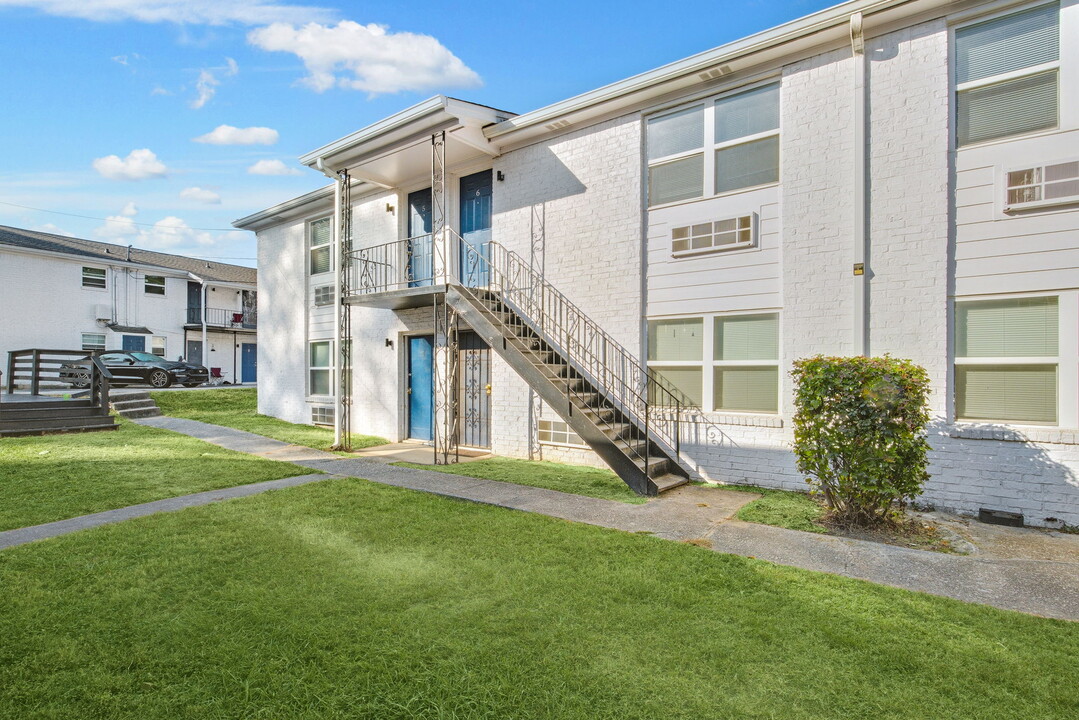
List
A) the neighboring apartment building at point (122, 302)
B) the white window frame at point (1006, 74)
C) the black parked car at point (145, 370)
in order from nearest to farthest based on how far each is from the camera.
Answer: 1. the white window frame at point (1006, 74)
2. the black parked car at point (145, 370)
3. the neighboring apartment building at point (122, 302)

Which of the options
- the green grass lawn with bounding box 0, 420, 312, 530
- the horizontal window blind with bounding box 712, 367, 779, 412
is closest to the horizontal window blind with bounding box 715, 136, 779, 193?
the horizontal window blind with bounding box 712, 367, 779, 412

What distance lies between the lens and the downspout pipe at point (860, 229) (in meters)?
6.36

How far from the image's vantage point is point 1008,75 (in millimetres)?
5828

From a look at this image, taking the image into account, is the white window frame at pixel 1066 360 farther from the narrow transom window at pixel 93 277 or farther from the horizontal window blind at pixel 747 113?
the narrow transom window at pixel 93 277

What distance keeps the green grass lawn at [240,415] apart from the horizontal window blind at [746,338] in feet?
22.7

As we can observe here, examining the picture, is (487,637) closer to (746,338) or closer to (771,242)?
(746,338)

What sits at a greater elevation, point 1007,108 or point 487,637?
point 1007,108

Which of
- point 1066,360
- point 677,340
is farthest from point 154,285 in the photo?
point 1066,360

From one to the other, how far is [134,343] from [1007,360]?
30595 millimetres

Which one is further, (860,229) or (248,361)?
(248,361)

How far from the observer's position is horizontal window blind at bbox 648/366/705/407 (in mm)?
7711

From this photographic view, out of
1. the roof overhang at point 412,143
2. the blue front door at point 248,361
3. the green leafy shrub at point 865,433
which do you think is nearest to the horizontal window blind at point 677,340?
the green leafy shrub at point 865,433

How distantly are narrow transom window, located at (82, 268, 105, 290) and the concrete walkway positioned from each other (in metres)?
23.5

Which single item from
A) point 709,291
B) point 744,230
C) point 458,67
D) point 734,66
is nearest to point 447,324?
point 709,291
